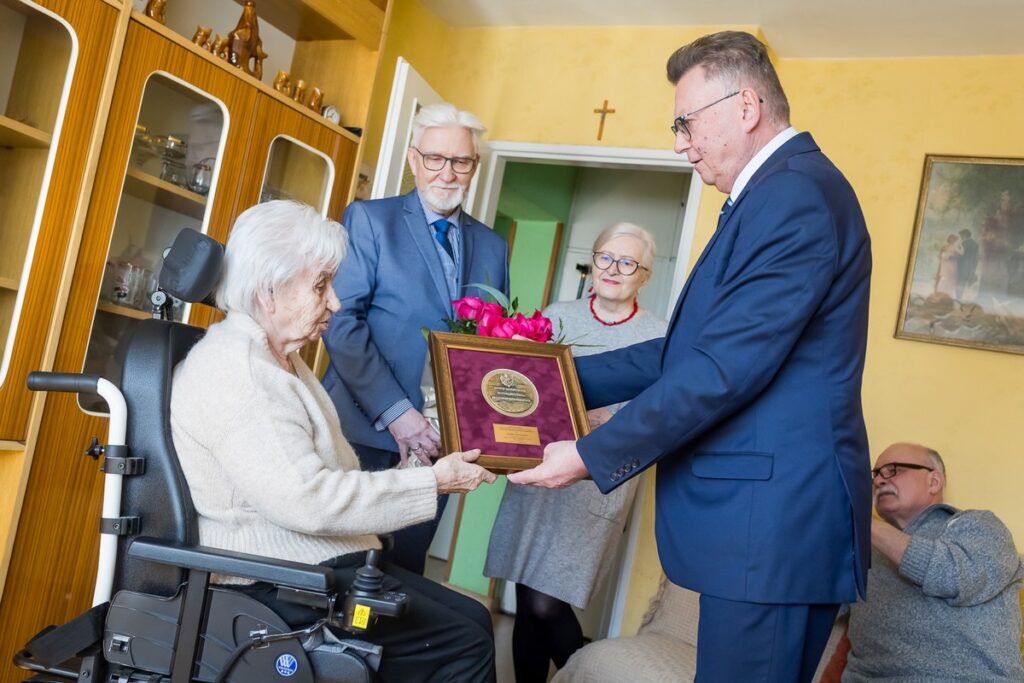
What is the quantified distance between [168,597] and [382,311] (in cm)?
117

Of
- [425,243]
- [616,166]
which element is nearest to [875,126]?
[616,166]

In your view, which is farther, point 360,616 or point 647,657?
point 647,657

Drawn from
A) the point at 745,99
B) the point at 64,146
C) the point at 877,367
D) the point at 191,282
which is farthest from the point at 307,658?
the point at 877,367

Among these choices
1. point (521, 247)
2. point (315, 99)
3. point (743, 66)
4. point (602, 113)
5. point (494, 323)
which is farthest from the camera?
point (521, 247)

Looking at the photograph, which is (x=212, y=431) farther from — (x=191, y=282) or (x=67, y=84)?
(x=67, y=84)

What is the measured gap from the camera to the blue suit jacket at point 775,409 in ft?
4.66

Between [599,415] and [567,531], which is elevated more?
[599,415]

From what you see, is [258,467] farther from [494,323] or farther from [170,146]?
[170,146]

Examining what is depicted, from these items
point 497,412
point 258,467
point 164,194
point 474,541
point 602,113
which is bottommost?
point 474,541

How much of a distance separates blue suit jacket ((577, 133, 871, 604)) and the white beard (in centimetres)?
114

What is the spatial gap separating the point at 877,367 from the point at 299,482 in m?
2.83

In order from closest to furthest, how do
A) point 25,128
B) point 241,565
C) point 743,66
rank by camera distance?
point 241,565 < point 743,66 < point 25,128

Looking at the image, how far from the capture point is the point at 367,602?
138 centimetres

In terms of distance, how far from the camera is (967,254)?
360cm
